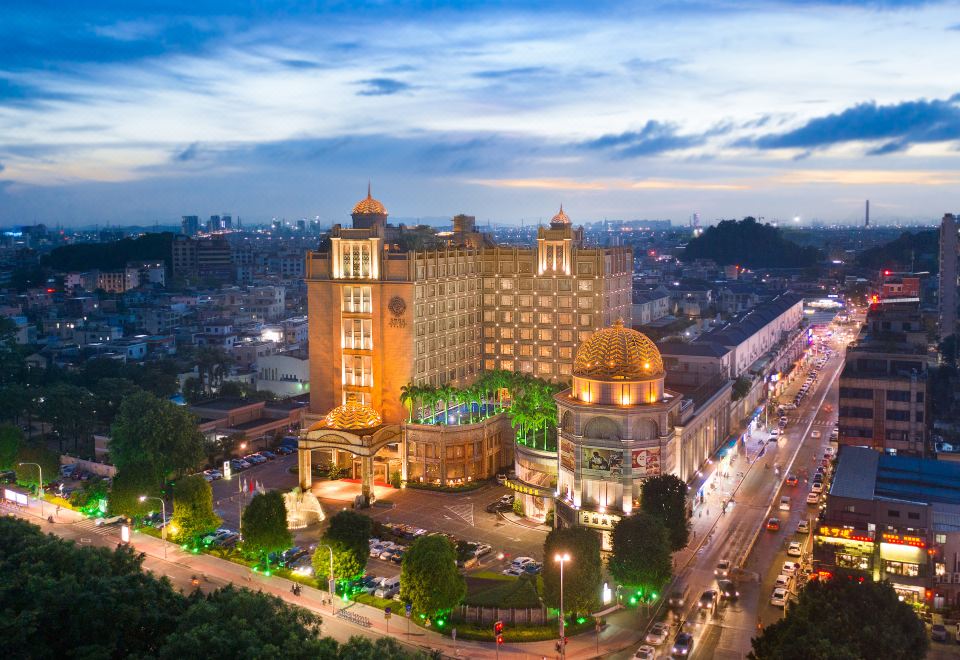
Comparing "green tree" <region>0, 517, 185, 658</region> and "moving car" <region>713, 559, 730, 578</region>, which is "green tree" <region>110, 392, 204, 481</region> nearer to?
"green tree" <region>0, 517, 185, 658</region>

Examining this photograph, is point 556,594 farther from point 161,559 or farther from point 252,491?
point 252,491

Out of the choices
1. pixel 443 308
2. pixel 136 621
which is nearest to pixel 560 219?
pixel 443 308

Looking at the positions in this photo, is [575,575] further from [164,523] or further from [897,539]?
[164,523]

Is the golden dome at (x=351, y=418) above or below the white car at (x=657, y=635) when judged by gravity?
above

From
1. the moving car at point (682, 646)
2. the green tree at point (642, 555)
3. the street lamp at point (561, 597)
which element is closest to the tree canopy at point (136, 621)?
the street lamp at point (561, 597)

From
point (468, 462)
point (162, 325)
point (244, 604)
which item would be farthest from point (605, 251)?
point (162, 325)

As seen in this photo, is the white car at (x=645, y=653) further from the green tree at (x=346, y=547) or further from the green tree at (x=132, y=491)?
the green tree at (x=132, y=491)
